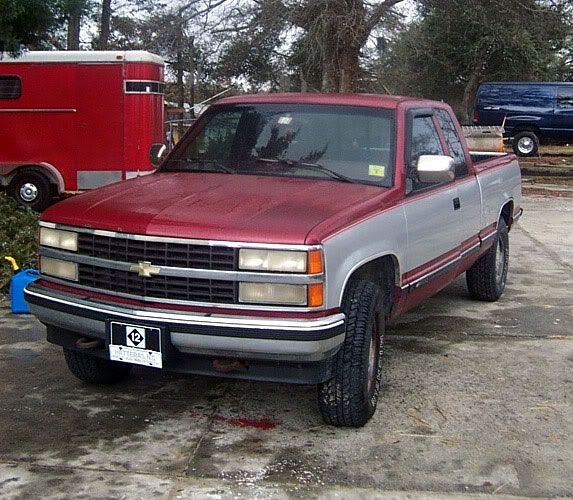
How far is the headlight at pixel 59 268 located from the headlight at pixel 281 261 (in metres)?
1.04

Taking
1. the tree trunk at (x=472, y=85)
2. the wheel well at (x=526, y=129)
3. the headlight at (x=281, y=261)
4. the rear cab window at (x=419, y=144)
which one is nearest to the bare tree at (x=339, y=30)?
the wheel well at (x=526, y=129)

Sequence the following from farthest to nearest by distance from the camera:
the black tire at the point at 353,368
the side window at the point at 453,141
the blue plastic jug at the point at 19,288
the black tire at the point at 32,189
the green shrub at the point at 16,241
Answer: the black tire at the point at 32,189 → the green shrub at the point at 16,241 → the blue plastic jug at the point at 19,288 → the side window at the point at 453,141 → the black tire at the point at 353,368

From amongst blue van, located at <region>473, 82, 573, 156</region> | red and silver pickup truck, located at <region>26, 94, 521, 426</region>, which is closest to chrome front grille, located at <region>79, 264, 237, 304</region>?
red and silver pickup truck, located at <region>26, 94, 521, 426</region>

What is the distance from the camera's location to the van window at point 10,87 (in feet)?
45.9

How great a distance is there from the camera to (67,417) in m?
4.96

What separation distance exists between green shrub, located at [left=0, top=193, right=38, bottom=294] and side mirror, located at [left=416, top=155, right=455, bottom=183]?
4.23 meters

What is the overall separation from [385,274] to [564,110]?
2057 centimetres

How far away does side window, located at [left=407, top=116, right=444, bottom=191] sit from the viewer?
5590 millimetres

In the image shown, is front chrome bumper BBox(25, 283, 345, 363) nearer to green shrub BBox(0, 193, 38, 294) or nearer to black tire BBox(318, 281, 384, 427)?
black tire BBox(318, 281, 384, 427)

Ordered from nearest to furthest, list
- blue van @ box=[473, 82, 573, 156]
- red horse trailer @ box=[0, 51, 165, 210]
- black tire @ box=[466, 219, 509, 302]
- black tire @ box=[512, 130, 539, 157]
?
black tire @ box=[466, 219, 509, 302]
red horse trailer @ box=[0, 51, 165, 210]
blue van @ box=[473, 82, 573, 156]
black tire @ box=[512, 130, 539, 157]

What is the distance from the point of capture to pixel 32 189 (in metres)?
14.3

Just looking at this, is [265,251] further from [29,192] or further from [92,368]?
[29,192]

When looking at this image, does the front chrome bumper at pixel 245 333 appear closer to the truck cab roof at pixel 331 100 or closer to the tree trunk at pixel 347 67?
the truck cab roof at pixel 331 100

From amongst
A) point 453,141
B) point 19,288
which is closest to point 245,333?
point 453,141
